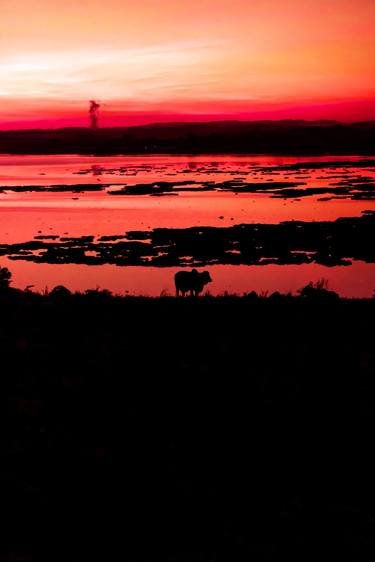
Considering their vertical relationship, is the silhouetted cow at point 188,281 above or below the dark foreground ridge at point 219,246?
above

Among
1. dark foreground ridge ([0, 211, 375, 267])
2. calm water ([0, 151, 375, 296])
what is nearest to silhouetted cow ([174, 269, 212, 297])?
calm water ([0, 151, 375, 296])

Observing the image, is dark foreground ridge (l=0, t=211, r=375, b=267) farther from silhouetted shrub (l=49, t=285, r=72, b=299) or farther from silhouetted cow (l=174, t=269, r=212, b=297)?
silhouetted shrub (l=49, t=285, r=72, b=299)

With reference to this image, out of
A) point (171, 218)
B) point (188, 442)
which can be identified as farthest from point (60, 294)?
point (171, 218)

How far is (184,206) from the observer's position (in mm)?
61312

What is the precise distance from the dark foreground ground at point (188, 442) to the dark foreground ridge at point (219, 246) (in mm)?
23137

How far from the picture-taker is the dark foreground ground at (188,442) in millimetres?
5582

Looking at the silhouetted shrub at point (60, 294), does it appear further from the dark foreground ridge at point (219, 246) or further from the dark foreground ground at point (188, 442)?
the dark foreground ridge at point (219, 246)

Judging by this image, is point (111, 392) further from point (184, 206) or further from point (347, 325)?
point (184, 206)

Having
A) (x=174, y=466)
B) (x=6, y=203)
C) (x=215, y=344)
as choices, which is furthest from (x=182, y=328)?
(x=6, y=203)

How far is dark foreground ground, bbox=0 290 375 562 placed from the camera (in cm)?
558

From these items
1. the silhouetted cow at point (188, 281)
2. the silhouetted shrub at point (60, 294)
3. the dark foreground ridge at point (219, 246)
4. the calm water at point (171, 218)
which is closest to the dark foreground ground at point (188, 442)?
the silhouetted shrub at point (60, 294)

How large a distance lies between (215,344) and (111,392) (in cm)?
228

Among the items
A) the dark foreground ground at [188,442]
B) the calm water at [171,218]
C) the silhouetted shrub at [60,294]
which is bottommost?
the calm water at [171,218]

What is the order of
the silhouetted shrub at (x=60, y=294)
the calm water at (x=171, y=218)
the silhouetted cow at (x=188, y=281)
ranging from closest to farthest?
the silhouetted shrub at (x=60, y=294) < the silhouetted cow at (x=188, y=281) < the calm water at (x=171, y=218)
